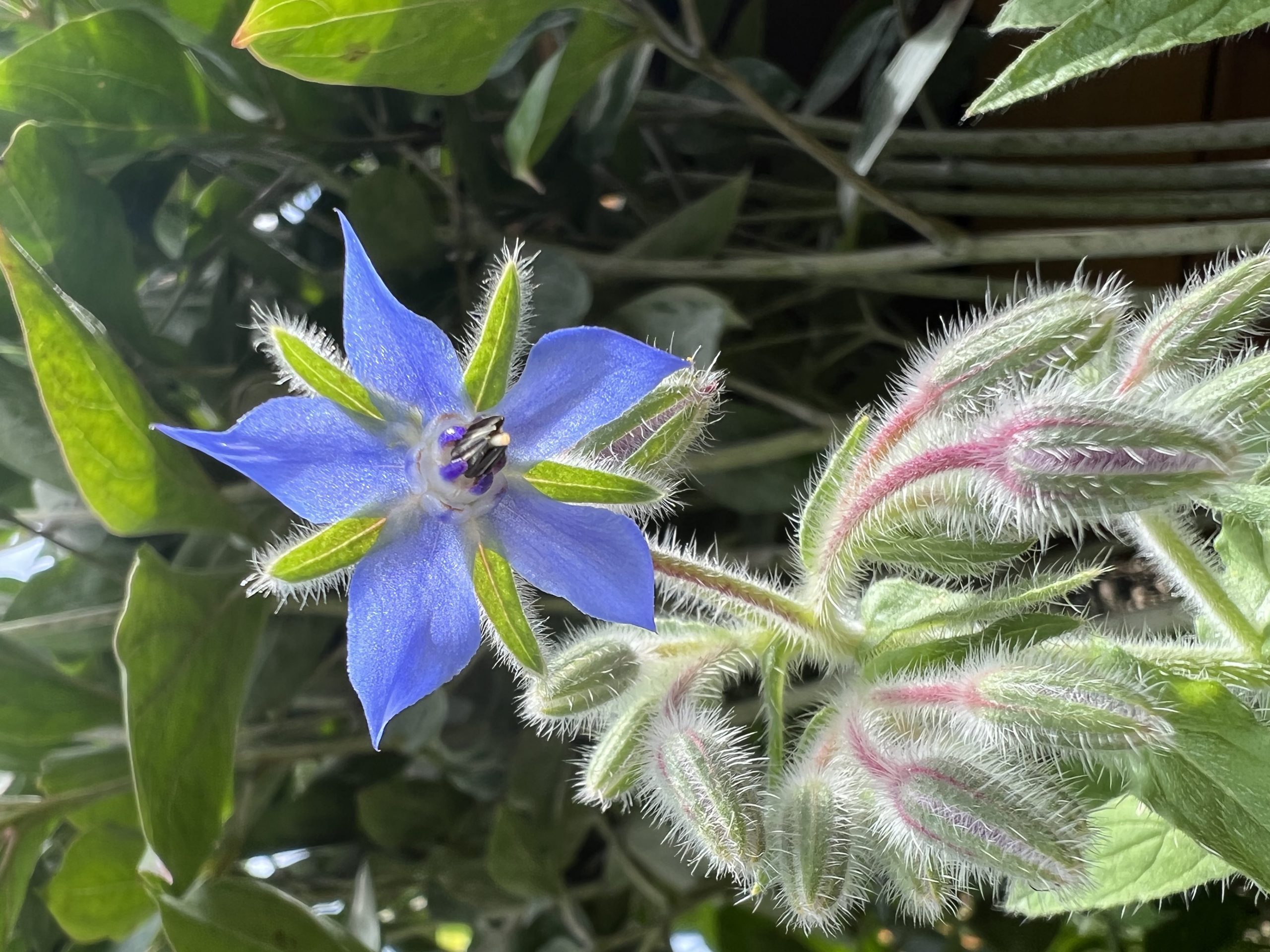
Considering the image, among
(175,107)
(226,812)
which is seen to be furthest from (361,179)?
(226,812)

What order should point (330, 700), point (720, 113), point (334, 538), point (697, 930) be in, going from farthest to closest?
point (697, 930) → point (330, 700) → point (720, 113) → point (334, 538)

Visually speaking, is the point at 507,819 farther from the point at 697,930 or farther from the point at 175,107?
the point at 175,107

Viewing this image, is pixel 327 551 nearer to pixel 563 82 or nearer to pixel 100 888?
pixel 563 82

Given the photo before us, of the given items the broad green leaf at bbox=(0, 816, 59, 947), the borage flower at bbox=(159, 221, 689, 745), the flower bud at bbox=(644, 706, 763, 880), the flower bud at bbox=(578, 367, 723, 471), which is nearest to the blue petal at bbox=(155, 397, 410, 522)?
the borage flower at bbox=(159, 221, 689, 745)

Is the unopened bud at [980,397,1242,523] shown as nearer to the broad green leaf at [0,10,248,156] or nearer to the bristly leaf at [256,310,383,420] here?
the bristly leaf at [256,310,383,420]

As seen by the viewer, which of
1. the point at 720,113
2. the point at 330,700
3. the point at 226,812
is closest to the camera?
the point at 226,812

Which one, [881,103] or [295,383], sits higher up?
[881,103]
